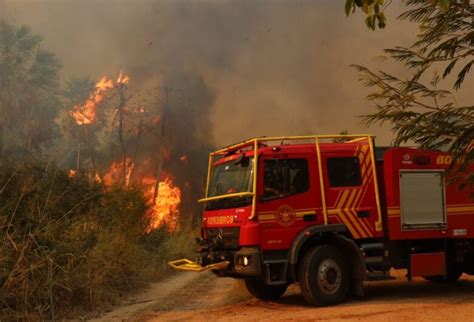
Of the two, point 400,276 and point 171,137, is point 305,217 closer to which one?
point 400,276

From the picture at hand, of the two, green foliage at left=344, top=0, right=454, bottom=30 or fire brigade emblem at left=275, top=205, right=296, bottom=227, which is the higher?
green foliage at left=344, top=0, right=454, bottom=30

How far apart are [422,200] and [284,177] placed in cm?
257

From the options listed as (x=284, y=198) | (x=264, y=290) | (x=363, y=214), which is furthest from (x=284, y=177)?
(x=264, y=290)

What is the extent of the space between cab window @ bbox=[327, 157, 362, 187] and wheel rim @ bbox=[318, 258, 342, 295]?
4.25ft

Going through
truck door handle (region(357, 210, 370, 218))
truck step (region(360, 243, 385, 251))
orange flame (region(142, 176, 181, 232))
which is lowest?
truck step (region(360, 243, 385, 251))

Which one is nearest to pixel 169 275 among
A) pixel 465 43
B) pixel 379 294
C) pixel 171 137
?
pixel 379 294

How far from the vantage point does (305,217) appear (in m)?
8.23

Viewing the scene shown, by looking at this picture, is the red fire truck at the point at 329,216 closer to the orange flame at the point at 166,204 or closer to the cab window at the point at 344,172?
the cab window at the point at 344,172

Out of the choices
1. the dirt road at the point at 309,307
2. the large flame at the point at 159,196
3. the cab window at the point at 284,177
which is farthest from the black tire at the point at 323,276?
the large flame at the point at 159,196

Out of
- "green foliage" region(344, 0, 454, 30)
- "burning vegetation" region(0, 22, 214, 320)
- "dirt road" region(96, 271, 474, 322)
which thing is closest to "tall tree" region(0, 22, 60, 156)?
"burning vegetation" region(0, 22, 214, 320)

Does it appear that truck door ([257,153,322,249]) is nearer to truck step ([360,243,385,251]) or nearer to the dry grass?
truck step ([360,243,385,251])

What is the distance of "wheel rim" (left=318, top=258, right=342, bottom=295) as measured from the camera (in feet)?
26.6

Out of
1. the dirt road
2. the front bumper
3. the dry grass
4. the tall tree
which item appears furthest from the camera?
the tall tree

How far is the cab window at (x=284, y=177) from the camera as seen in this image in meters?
8.16
